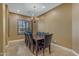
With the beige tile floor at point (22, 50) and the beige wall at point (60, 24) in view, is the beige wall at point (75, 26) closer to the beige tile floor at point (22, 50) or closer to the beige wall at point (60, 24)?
the beige wall at point (60, 24)

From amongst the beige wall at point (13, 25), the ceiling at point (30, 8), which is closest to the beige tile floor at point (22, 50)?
the beige wall at point (13, 25)

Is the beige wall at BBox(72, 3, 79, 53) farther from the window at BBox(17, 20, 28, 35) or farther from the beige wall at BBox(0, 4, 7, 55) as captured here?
the beige wall at BBox(0, 4, 7, 55)

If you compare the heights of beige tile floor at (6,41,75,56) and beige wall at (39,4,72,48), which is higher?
beige wall at (39,4,72,48)

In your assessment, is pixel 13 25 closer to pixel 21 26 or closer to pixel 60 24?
pixel 21 26

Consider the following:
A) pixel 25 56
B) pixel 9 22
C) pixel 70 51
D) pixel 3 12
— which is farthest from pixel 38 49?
pixel 3 12

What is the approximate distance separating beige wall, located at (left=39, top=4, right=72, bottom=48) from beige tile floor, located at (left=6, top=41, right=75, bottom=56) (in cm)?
15

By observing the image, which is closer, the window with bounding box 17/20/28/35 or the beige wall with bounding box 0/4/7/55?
the beige wall with bounding box 0/4/7/55

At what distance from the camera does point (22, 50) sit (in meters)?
2.04

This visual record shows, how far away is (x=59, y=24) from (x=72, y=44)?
0.46 m

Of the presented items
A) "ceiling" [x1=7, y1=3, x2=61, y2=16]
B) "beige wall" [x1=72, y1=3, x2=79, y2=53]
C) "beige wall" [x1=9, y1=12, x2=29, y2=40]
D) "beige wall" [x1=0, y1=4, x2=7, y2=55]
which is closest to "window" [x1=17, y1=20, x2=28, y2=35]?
"beige wall" [x1=9, y1=12, x2=29, y2=40]

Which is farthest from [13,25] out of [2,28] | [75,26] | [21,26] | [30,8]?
[75,26]

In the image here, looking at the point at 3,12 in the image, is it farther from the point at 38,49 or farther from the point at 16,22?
the point at 38,49

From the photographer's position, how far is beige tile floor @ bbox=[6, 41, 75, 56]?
193cm

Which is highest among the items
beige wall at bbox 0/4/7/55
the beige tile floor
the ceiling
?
the ceiling
